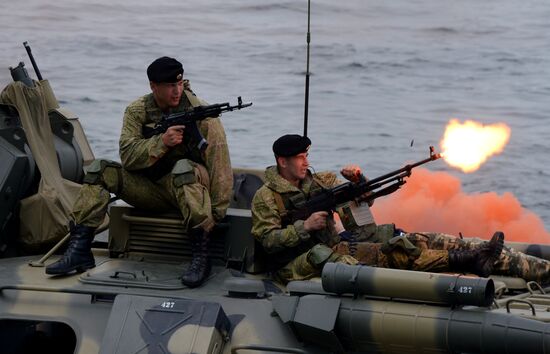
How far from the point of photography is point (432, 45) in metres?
32.3

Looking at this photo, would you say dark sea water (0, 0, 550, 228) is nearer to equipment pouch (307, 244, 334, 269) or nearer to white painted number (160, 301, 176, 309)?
equipment pouch (307, 244, 334, 269)

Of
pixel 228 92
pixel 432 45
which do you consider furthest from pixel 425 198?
pixel 432 45

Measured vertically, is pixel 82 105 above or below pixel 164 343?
below

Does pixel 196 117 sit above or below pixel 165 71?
below

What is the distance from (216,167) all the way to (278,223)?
0.71 meters

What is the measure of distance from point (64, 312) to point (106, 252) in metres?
1.29

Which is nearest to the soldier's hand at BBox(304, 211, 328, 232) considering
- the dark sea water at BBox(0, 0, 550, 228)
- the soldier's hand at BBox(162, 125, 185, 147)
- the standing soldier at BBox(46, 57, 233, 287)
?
the standing soldier at BBox(46, 57, 233, 287)

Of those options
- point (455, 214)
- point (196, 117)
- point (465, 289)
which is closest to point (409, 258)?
point (465, 289)

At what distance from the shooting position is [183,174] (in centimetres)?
1261

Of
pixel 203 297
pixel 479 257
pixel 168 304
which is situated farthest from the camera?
pixel 479 257

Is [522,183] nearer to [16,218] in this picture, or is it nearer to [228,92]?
[228,92]

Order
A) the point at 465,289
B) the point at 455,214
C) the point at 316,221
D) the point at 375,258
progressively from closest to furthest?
the point at 465,289
the point at 316,221
the point at 375,258
the point at 455,214

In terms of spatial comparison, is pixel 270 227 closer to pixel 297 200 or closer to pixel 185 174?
pixel 297 200

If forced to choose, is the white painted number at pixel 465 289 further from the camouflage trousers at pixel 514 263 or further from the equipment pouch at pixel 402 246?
the camouflage trousers at pixel 514 263
